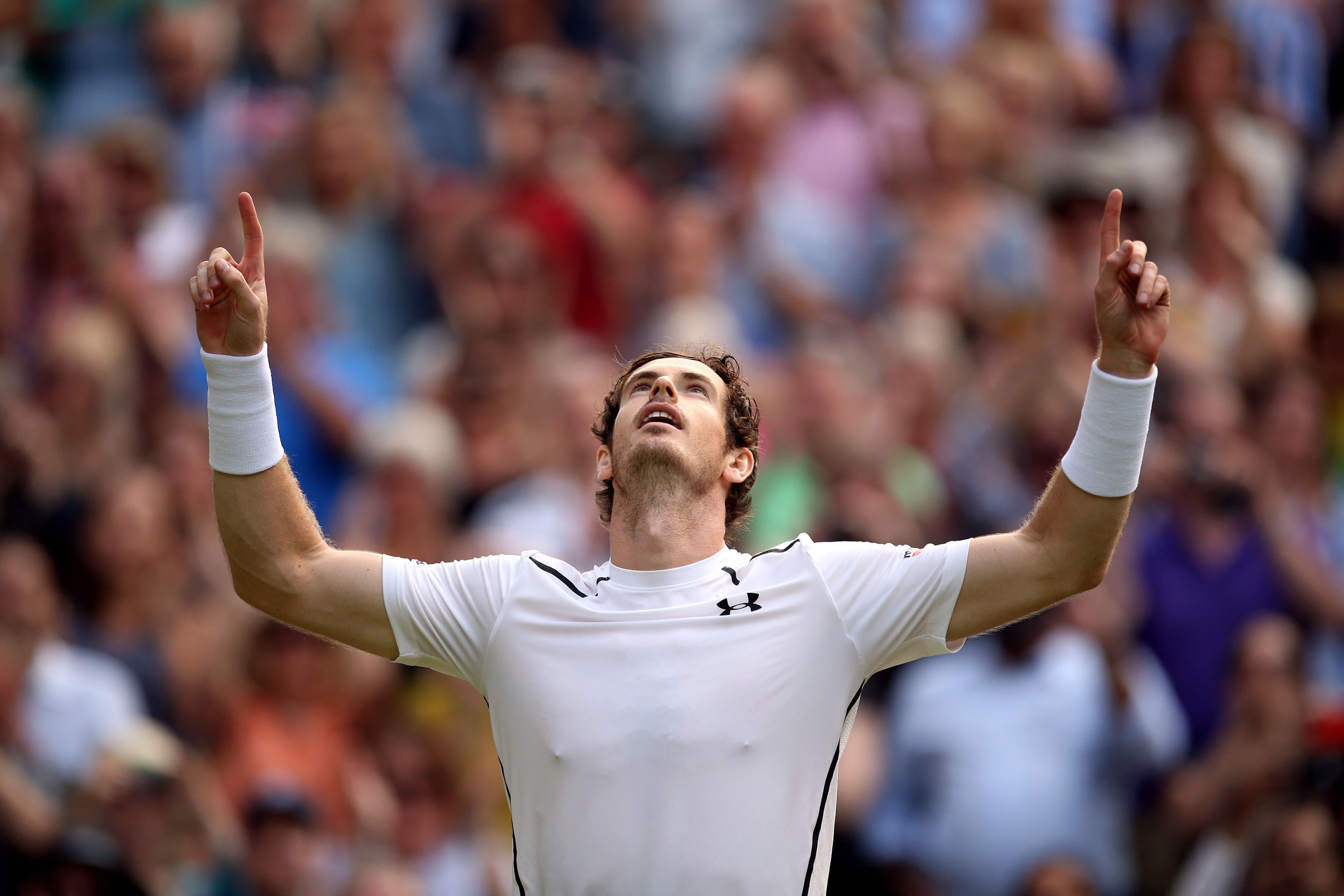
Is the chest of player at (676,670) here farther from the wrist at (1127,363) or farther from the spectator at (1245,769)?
the spectator at (1245,769)

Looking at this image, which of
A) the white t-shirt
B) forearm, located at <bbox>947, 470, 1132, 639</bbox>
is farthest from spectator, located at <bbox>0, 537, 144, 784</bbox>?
forearm, located at <bbox>947, 470, 1132, 639</bbox>

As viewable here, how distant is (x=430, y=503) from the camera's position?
8633 mm

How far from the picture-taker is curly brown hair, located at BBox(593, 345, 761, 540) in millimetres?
5109

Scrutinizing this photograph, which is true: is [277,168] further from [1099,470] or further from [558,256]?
[1099,470]

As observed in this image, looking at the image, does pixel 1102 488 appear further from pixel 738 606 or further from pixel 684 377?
pixel 684 377

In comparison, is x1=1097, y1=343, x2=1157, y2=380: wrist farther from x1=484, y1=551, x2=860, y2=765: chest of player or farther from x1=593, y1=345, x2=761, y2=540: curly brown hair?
x1=593, y1=345, x2=761, y2=540: curly brown hair

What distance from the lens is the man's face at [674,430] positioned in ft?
15.8

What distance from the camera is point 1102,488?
4.36 meters

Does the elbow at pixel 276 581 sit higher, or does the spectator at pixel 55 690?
the spectator at pixel 55 690

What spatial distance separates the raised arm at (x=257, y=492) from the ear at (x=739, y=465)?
3.33ft

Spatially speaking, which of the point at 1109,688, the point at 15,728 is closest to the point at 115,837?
the point at 15,728

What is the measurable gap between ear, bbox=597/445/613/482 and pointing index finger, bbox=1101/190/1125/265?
1.47 meters

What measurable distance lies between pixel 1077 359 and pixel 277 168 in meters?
4.70

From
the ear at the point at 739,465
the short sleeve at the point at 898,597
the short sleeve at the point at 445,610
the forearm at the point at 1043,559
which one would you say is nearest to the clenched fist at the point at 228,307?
the short sleeve at the point at 445,610
